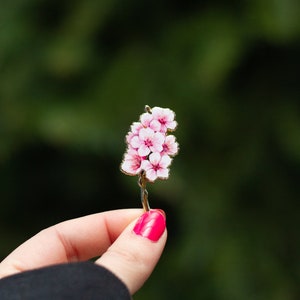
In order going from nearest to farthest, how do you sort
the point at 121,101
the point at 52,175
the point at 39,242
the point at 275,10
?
the point at 39,242 < the point at 275,10 < the point at 121,101 < the point at 52,175

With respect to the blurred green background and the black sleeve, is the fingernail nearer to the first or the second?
the black sleeve

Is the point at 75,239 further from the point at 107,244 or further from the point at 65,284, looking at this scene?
the point at 65,284

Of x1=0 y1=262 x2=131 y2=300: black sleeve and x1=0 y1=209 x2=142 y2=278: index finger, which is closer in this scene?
x1=0 y1=262 x2=131 y2=300: black sleeve

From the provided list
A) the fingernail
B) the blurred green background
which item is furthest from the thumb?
the blurred green background

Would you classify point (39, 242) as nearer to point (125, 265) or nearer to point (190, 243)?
point (125, 265)

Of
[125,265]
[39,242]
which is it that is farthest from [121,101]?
[125,265]

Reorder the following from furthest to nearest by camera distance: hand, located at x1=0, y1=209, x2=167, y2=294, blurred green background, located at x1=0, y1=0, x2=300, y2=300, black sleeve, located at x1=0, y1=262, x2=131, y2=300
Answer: blurred green background, located at x1=0, y1=0, x2=300, y2=300 → hand, located at x1=0, y1=209, x2=167, y2=294 → black sleeve, located at x1=0, y1=262, x2=131, y2=300

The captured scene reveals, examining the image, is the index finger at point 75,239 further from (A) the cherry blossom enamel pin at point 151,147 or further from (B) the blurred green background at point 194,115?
(B) the blurred green background at point 194,115
